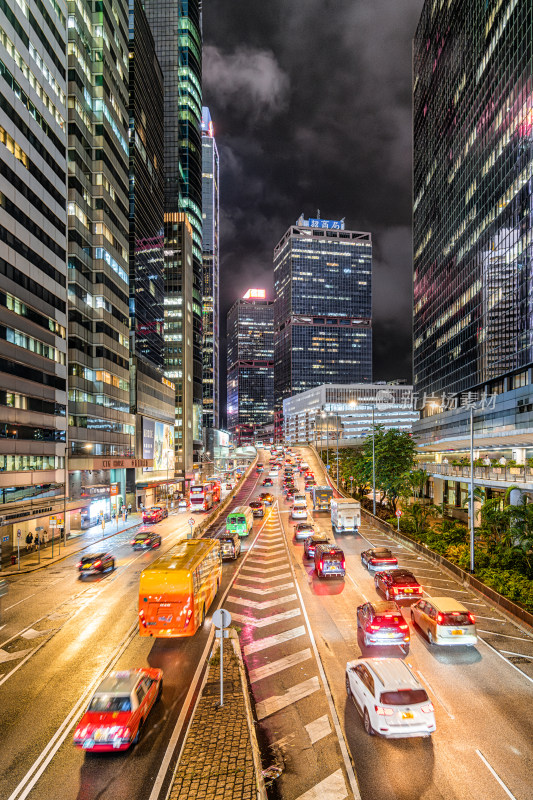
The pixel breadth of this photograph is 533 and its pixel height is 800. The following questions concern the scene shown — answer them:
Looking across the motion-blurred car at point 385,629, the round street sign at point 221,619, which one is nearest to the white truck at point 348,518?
the motion-blurred car at point 385,629

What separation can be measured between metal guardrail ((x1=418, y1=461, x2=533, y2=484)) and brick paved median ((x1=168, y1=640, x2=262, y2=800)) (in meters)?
30.1

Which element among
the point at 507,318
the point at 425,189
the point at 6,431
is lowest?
the point at 6,431

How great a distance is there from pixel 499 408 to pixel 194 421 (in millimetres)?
87231

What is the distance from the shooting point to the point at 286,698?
47.0 ft

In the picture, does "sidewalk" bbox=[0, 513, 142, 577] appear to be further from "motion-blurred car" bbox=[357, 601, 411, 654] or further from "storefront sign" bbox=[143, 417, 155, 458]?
"motion-blurred car" bbox=[357, 601, 411, 654]

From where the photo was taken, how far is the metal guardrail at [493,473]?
36.7 m

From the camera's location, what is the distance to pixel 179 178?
143750 mm

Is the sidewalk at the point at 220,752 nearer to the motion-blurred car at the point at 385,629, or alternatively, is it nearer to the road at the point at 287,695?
the road at the point at 287,695

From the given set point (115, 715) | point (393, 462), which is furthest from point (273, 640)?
point (393, 462)

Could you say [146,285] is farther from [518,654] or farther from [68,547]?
[518,654]

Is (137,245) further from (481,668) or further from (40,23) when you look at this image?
(481,668)

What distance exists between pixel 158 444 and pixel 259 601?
69284 millimetres

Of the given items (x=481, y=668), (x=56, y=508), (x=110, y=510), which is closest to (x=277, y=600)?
(x=481, y=668)

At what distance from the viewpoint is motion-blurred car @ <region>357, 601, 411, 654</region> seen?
58.5 feet
